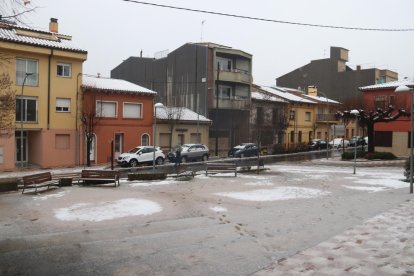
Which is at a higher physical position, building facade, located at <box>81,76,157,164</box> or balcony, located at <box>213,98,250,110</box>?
balcony, located at <box>213,98,250,110</box>

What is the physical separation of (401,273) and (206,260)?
3540 millimetres

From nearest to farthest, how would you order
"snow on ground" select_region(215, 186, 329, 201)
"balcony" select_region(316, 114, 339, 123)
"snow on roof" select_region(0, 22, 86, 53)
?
"snow on ground" select_region(215, 186, 329, 201)
"snow on roof" select_region(0, 22, 86, 53)
"balcony" select_region(316, 114, 339, 123)

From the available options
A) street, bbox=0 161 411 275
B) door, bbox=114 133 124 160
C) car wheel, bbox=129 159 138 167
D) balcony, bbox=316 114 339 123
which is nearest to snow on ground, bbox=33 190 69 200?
street, bbox=0 161 411 275

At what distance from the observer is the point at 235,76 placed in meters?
45.9

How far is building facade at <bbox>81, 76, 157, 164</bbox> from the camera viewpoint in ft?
110

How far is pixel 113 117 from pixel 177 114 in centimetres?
690

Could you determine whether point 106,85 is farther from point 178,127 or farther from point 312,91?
point 312,91

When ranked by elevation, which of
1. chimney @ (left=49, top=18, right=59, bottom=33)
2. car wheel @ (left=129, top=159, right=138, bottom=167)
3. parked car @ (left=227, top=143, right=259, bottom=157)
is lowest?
car wheel @ (left=129, top=159, right=138, bottom=167)

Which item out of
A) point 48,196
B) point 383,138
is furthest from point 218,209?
point 383,138

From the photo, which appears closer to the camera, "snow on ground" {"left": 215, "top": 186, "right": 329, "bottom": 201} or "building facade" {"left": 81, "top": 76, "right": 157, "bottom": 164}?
"snow on ground" {"left": 215, "top": 186, "right": 329, "bottom": 201}

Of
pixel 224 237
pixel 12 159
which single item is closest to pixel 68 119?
pixel 12 159

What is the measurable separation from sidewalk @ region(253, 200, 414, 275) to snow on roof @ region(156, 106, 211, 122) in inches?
1173

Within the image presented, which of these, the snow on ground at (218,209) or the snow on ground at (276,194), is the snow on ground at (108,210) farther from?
the snow on ground at (276,194)

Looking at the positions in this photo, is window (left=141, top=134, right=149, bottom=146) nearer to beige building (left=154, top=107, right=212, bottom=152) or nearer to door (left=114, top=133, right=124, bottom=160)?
beige building (left=154, top=107, right=212, bottom=152)
